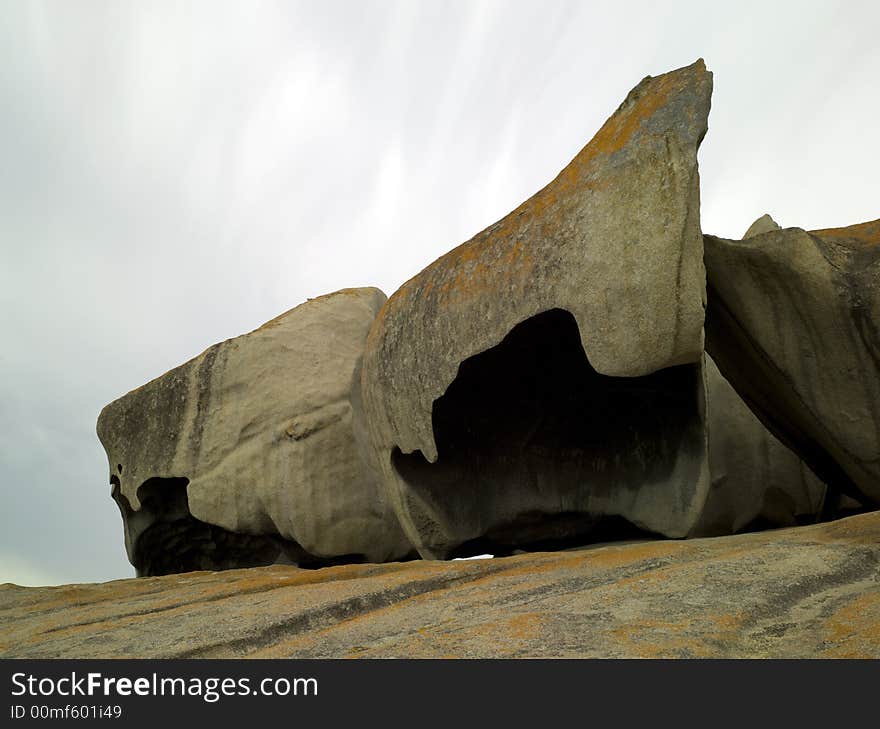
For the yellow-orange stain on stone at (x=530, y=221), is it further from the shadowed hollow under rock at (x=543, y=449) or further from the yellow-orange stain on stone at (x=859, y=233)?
the yellow-orange stain on stone at (x=859, y=233)

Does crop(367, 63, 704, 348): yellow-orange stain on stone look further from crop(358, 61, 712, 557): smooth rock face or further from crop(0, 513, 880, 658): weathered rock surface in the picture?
crop(0, 513, 880, 658): weathered rock surface

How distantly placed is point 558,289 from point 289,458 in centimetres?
374

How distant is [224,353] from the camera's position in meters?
8.24

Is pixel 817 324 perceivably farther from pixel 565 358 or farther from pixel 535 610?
pixel 535 610

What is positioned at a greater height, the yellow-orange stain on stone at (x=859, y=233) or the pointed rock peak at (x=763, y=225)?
the pointed rock peak at (x=763, y=225)

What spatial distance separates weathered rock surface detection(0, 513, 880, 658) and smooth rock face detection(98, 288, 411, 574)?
2.59 m

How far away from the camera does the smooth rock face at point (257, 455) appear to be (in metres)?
7.35

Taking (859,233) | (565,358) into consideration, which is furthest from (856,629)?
(565,358)

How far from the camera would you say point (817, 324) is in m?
4.96

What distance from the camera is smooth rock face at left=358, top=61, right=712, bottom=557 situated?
4.23 metres

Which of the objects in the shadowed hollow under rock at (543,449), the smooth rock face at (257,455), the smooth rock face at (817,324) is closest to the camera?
the smooth rock face at (817,324)

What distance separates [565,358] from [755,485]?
2351 millimetres

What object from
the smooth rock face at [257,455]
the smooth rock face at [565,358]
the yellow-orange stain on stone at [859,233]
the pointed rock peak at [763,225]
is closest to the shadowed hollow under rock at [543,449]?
the smooth rock face at [565,358]

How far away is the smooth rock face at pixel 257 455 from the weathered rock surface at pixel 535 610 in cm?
259
